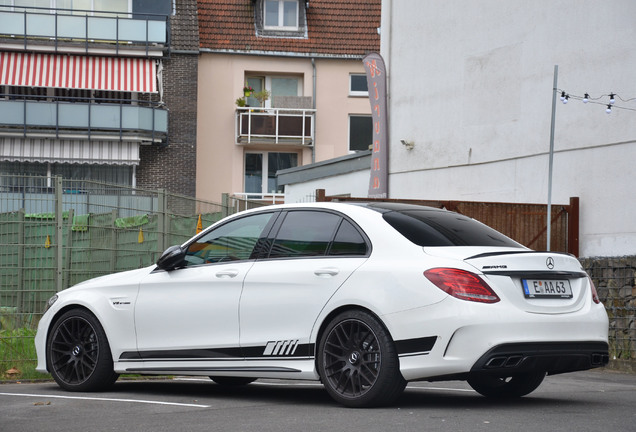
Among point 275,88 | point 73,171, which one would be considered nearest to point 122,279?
point 73,171

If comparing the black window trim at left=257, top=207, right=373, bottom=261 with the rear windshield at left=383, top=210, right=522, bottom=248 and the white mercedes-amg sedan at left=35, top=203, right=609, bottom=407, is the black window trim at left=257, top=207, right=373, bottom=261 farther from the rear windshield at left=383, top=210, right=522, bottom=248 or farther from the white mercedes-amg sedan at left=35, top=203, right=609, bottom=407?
the rear windshield at left=383, top=210, right=522, bottom=248

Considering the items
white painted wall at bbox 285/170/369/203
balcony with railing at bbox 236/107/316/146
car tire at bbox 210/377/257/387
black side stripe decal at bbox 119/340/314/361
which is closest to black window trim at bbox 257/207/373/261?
black side stripe decal at bbox 119/340/314/361

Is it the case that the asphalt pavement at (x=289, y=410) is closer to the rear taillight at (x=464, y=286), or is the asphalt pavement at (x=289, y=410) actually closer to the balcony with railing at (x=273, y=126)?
the rear taillight at (x=464, y=286)

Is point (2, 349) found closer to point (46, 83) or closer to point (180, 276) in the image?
point (180, 276)

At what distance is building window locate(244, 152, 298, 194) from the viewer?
142 ft

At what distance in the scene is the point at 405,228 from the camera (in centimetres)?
838

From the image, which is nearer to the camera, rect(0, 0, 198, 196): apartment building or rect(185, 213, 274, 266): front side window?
rect(185, 213, 274, 266): front side window

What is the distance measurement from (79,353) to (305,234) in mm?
2527

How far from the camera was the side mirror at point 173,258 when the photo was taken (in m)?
9.47

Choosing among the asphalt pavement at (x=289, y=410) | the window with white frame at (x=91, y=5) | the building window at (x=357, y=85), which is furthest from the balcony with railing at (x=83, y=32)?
the asphalt pavement at (x=289, y=410)

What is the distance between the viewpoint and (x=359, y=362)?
8.00 meters

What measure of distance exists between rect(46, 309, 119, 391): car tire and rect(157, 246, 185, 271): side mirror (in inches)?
35.0

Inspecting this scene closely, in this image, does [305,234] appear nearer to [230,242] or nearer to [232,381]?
[230,242]

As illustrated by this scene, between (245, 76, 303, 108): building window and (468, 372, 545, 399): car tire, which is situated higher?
(245, 76, 303, 108): building window
